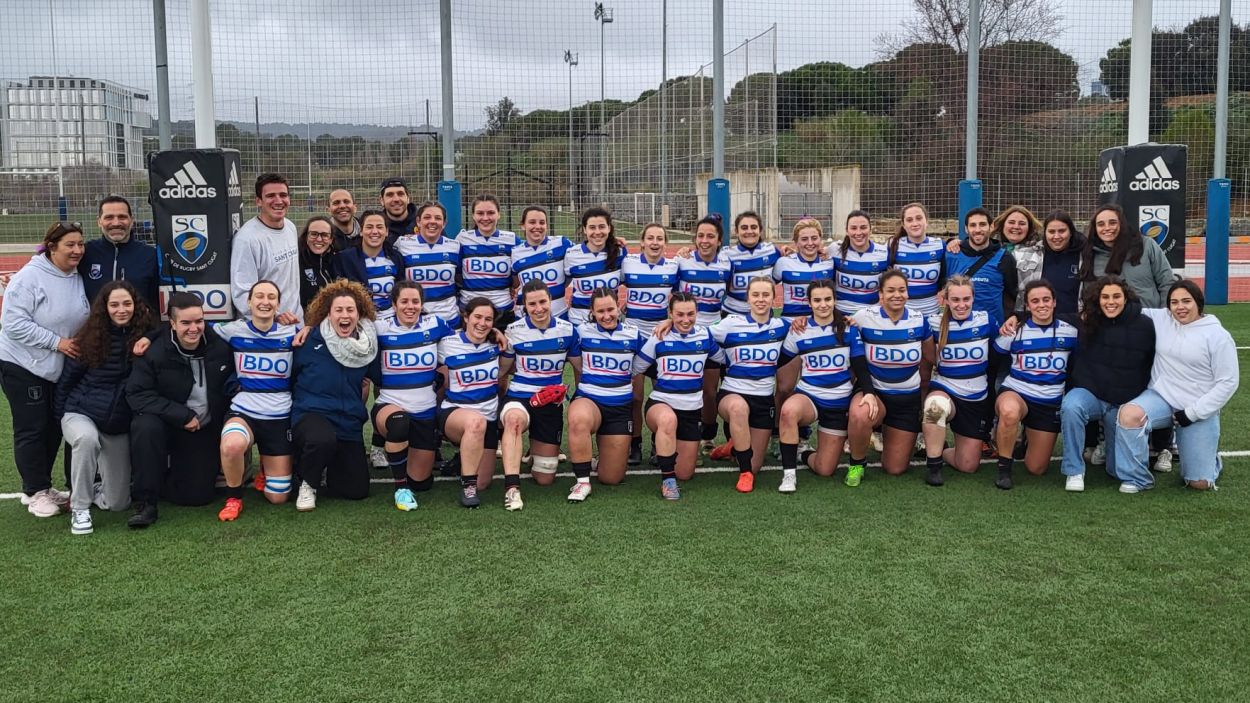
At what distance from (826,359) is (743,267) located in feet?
2.90

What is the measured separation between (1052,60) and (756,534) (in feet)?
28.9

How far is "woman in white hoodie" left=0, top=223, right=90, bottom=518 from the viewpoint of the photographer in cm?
491

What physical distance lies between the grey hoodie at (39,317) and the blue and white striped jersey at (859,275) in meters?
4.20

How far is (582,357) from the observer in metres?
5.61

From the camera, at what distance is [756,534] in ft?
15.1

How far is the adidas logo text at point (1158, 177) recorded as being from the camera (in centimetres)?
649

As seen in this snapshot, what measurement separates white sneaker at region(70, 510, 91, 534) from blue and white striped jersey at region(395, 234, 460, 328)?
2079 mm

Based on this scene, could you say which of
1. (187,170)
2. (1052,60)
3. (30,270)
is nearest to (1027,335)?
(187,170)

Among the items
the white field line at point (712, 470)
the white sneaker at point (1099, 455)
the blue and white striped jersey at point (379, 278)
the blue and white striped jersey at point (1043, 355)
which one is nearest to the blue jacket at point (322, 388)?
the white field line at point (712, 470)

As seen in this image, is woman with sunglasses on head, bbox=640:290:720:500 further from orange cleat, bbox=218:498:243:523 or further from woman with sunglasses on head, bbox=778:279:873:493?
orange cleat, bbox=218:498:243:523

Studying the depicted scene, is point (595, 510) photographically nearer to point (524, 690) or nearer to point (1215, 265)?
point (524, 690)

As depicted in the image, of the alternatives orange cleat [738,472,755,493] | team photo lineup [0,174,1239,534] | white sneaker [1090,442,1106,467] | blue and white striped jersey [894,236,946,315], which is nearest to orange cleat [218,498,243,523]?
team photo lineup [0,174,1239,534]

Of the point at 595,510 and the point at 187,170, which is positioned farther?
the point at 187,170

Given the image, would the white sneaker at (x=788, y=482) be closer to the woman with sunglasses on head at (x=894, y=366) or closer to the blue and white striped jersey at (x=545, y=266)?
the woman with sunglasses on head at (x=894, y=366)
